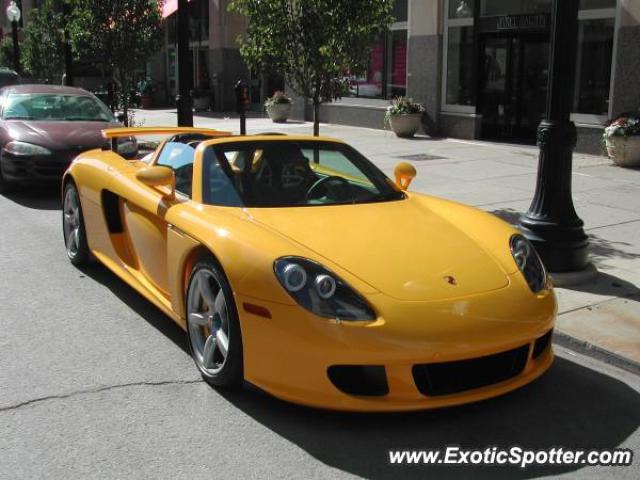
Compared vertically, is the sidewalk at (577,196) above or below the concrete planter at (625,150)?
below

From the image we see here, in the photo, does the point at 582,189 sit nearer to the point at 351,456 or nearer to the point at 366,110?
the point at 351,456

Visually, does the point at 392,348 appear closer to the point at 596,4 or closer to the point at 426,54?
the point at 596,4

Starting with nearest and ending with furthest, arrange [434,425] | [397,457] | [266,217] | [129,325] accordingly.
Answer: [397,457] < [434,425] < [266,217] < [129,325]

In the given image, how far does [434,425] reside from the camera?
11.8 ft

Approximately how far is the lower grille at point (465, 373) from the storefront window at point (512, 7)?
1262 cm

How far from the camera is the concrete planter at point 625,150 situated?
11956 millimetres

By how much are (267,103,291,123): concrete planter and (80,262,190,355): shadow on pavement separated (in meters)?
14.9

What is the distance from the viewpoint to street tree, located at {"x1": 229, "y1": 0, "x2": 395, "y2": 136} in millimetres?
8297

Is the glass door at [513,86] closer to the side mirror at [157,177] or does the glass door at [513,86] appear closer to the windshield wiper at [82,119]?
the windshield wiper at [82,119]

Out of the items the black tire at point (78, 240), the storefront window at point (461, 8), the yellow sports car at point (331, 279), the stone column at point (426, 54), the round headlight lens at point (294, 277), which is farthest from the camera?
the stone column at point (426, 54)

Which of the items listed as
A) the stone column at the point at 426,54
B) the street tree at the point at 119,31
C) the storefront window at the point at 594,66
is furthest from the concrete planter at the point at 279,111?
the storefront window at the point at 594,66

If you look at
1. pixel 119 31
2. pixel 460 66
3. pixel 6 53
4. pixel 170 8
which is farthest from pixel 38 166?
pixel 6 53

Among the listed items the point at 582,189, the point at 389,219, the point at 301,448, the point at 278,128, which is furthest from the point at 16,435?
the point at 278,128

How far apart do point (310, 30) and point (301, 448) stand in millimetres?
6050
